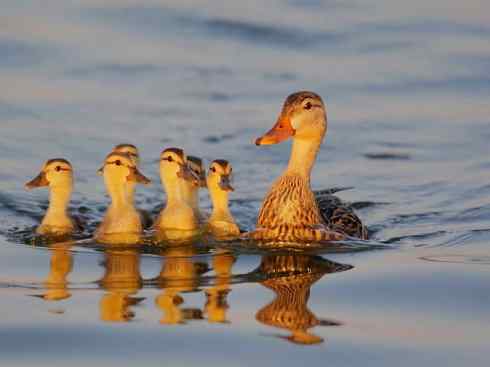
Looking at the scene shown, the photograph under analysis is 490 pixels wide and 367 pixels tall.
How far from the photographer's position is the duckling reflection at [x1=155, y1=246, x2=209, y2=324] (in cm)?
769

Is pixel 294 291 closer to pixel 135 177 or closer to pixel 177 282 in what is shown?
pixel 177 282

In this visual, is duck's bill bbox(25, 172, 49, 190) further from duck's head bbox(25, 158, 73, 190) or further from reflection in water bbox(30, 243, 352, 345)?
reflection in water bbox(30, 243, 352, 345)

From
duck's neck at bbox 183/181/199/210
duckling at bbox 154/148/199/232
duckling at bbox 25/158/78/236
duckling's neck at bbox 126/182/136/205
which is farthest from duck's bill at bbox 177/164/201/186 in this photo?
duckling at bbox 25/158/78/236

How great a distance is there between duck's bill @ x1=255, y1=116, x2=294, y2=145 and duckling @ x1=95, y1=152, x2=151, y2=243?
1159mm

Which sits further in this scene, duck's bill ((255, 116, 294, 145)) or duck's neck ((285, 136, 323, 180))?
duck's neck ((285, 136, 323, 180))

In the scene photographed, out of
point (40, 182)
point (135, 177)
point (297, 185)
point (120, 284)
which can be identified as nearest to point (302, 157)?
point (297, 185)

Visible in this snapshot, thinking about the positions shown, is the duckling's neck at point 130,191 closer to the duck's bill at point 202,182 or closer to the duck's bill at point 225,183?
the duck's bill at point 202,182

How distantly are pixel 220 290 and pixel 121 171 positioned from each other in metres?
3.02

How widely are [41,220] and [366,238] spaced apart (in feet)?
8.96

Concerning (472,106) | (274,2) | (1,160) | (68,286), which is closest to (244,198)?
(1,160)

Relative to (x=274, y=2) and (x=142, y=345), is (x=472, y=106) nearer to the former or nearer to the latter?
(x=274, y=2)

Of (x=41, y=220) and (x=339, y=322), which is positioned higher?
(x=41, y=220)

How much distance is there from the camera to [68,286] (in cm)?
852

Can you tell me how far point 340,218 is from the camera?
11.1 m
